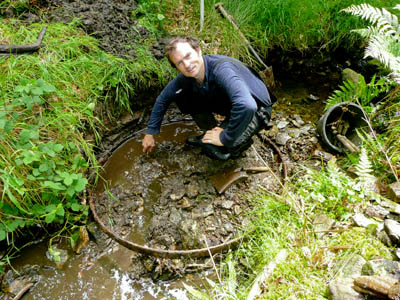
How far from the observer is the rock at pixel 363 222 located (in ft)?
6.29

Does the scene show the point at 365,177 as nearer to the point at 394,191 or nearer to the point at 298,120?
the point at 394,191

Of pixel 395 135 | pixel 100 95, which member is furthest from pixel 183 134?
pixel 395 135

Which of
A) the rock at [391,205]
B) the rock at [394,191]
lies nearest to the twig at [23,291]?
the rock at [391,205]

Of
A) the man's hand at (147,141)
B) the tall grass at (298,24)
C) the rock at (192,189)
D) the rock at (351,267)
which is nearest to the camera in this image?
the rock at (351,267)

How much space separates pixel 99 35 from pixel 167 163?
1796 millimetres

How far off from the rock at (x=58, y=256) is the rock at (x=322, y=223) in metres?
1.99

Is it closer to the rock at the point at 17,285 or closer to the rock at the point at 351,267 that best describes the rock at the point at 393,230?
the rock at the point at 351,267

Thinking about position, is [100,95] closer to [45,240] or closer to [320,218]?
[45,240]

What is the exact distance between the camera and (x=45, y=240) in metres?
2.51

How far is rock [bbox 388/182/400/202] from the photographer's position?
207cm

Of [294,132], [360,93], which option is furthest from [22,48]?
[360,93]

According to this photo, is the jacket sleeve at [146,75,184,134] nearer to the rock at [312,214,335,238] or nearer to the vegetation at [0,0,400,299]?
the vegetation at [0,0,400,299]

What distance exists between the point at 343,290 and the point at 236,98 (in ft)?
4.71

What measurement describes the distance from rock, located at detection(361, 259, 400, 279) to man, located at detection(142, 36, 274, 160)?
1.26 metres
